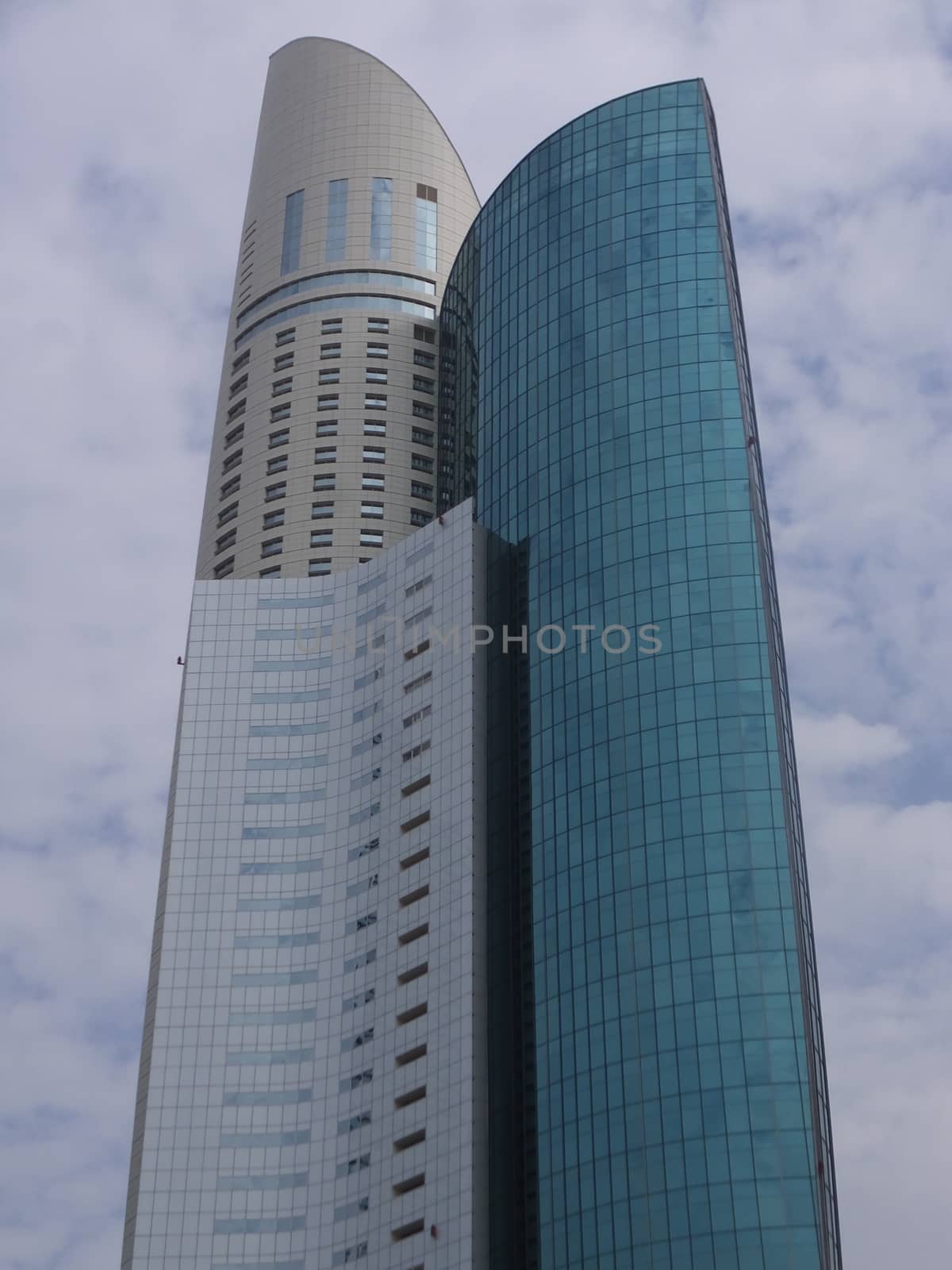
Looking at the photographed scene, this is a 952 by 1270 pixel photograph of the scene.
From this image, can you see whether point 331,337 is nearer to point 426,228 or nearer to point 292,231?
point 292,231

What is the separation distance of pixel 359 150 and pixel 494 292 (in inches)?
1178

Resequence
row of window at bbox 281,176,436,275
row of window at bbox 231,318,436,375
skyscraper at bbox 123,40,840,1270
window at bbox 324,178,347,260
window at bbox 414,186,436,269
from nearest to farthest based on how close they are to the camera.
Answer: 1. skyscraper at bbox 123,40,840,1270
2. row of window at bbox 231,318,436,375
3. window at bbox 324,178,347,260
4. row of window at bbox 281,176,436,275
5. window at bbox 414,186,436,269

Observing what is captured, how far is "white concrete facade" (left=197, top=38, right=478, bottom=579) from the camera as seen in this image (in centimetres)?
12862

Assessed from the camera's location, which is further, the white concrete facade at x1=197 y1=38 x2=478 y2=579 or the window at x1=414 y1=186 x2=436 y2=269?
the window at x1=414 y1=186 x2=436 y2=269

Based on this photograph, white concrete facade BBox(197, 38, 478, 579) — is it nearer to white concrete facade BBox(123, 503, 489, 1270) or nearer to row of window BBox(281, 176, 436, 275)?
row of window BBox(281, 176, 436, 275)

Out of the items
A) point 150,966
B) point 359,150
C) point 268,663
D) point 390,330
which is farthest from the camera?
point 359,150

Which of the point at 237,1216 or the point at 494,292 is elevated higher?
the point at 494,292

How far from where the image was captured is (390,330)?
138 meters

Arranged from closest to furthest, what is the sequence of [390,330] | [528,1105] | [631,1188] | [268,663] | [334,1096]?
[631,1188], [528,1105], [334,1096], [268,663], [390,330]

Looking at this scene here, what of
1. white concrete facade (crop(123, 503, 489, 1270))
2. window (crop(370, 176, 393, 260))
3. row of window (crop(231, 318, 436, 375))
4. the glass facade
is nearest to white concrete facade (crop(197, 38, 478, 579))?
row of window (crop(231, 318, 436, 375))

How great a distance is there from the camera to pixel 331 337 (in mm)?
137875

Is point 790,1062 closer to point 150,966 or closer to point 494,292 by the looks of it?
point 150,966

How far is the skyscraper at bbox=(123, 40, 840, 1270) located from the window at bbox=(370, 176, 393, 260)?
1013 cm

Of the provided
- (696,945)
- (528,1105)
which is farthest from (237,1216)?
(696,945)
